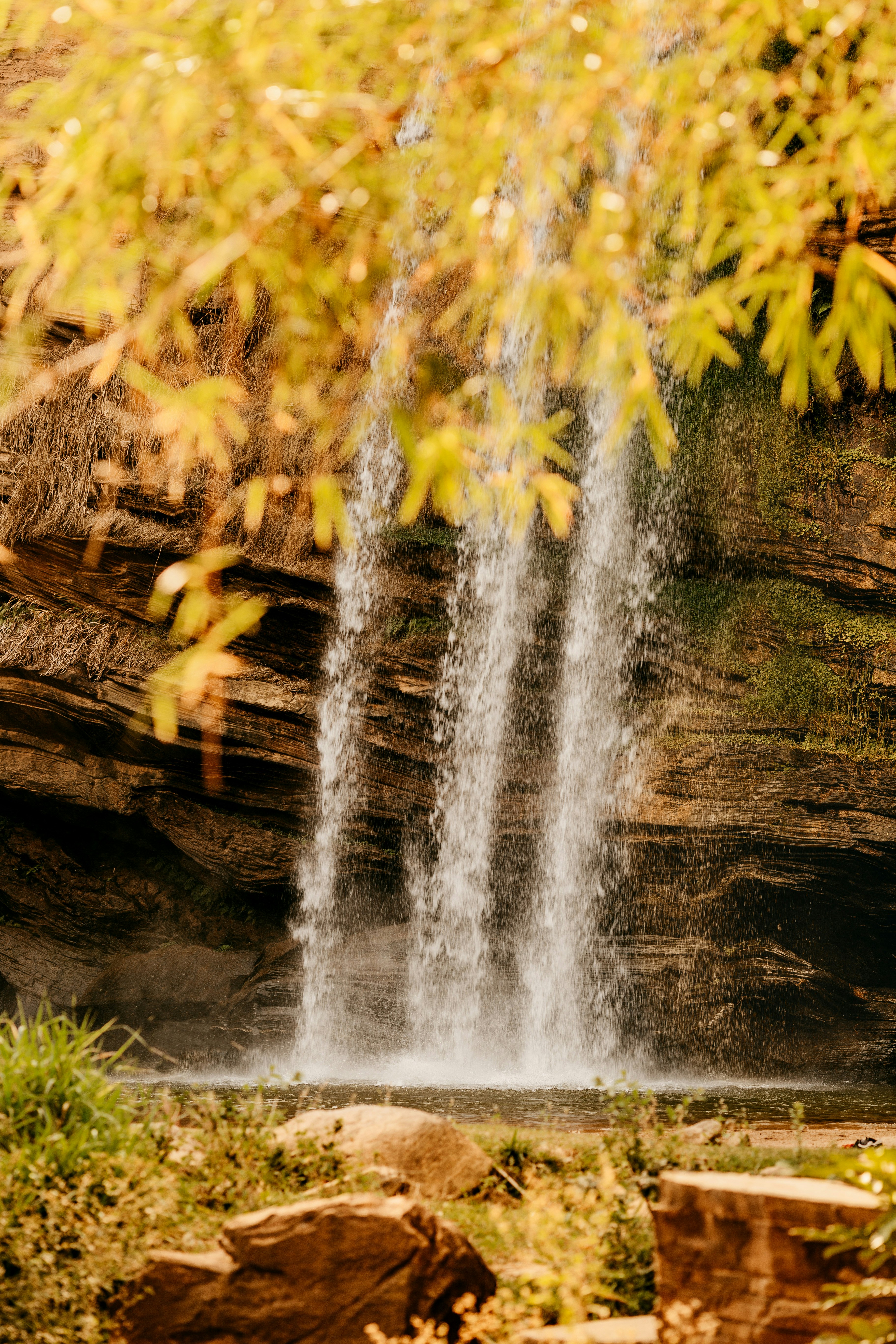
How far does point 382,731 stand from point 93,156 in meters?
11.0

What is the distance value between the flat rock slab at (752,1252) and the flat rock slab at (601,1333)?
11cm

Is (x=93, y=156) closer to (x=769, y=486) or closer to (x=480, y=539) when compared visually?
(x=480, y=539)

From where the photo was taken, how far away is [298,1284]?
3.15m

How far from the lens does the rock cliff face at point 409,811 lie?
42.1ft

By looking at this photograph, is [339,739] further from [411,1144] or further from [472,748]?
[411,1144]

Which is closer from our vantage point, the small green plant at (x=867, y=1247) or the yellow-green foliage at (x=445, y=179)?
the small green plant at (x=867, y=1247)

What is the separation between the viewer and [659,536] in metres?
14.2

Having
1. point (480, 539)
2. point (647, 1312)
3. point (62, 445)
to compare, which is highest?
point (62, 445)

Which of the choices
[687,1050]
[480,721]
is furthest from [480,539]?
[687,1050]

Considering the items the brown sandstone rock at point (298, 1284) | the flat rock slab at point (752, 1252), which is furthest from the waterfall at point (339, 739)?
the flat rock slab at point (752, 1252)

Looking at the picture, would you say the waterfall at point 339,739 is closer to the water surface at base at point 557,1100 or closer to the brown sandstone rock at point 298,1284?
the water surface at base at point 557,1100

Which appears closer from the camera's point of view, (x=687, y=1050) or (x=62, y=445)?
(x=687, y=1050)

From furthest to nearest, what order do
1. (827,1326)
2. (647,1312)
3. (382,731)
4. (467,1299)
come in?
(382,731)
(647,1312)
(467,1299)
(827,1326)

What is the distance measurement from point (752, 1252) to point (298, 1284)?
4.69 ft
